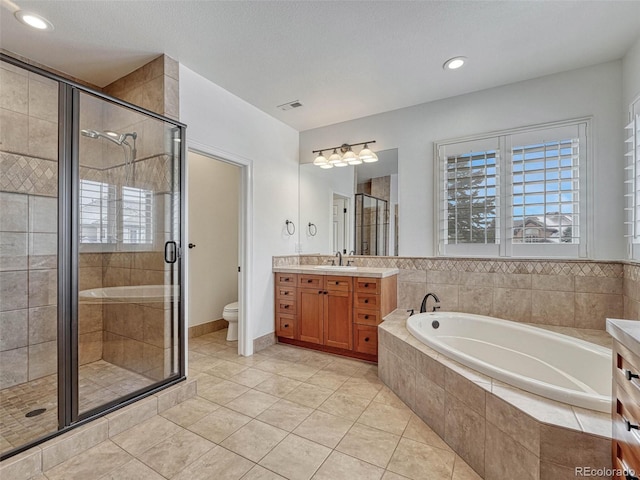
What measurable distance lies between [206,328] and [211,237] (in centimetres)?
121

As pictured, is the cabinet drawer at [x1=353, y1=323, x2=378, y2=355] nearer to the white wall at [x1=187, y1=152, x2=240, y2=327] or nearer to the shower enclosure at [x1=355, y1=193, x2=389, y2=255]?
the shower enclosure at [x1=355, y1=193, x2=389, y2=255]

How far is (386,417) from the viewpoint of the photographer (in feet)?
6.76

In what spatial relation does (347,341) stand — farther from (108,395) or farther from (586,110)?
(586,110)

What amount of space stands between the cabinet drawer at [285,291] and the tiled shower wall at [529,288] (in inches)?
46.4

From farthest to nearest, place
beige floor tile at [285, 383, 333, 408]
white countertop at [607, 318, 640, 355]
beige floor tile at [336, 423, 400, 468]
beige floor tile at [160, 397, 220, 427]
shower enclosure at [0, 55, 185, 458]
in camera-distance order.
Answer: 1. beige floor tile at [285, 383, 333, 408]
2. beige floor tile at [160, 397, 220, 427]
3. shower enclosure at [0, 55, 185, 458]
4. beige floor tile at [336, 423, 400, 468]
5. white countertop at [607, 318, 640, 355]

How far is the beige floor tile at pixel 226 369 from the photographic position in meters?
2.75

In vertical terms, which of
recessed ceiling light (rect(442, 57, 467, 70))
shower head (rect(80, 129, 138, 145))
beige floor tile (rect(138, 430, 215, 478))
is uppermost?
recessed ceiling light (rect(442, 57, 467, 70))

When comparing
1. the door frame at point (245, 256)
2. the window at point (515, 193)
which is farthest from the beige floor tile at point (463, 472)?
the door frame at point (245, 256)

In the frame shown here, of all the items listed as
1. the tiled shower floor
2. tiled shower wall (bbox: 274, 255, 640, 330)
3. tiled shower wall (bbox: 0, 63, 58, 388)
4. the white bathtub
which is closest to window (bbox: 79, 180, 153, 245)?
tiled shower wall (bbox: 0, 63, 58, 388)

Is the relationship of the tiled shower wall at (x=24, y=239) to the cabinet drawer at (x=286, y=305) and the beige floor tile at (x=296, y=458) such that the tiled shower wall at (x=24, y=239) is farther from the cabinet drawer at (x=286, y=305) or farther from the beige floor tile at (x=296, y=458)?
the cabinet drawer at (x=286, y=305)

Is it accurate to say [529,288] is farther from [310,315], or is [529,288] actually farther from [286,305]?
A: [286,305]

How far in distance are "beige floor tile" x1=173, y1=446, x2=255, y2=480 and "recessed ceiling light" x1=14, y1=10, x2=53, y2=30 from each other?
9.45 feet

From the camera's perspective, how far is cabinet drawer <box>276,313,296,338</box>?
3465 millimetres

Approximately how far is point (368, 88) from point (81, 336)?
310 centimetres
